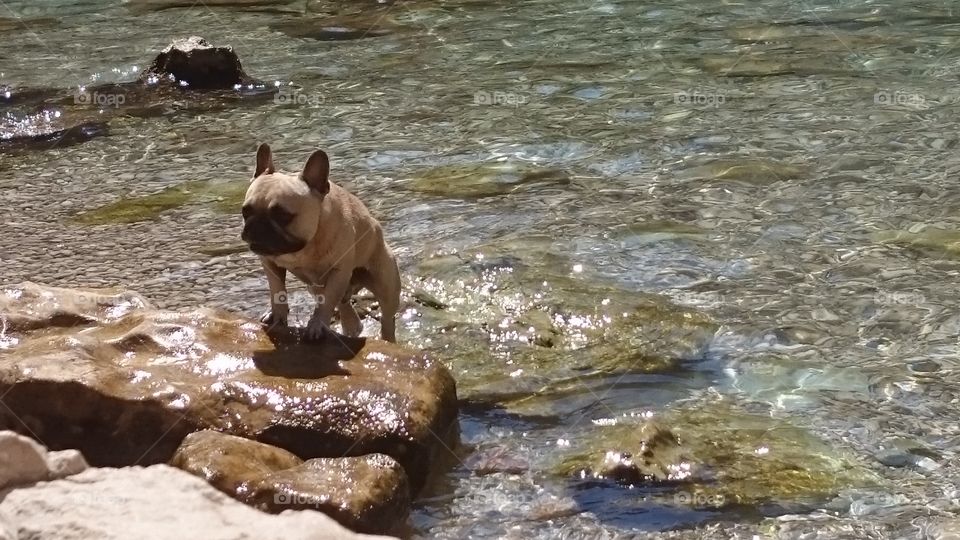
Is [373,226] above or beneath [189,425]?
above

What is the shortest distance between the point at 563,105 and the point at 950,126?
9.52 ft

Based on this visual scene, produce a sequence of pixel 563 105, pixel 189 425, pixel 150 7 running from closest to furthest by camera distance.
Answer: pixel 189 425, pixel 563 105, pixel 150 7

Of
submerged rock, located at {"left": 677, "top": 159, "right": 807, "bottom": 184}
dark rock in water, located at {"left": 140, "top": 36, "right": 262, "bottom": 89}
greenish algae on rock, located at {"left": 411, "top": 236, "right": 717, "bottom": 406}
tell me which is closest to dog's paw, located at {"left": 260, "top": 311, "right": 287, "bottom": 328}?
greenish algae on rock, located at {"left": 411, "top": 236, "right": 717, "bottom": 406}

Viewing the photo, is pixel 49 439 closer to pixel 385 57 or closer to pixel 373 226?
pixel 373 226

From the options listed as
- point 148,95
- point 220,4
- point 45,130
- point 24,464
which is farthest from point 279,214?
point 220,4

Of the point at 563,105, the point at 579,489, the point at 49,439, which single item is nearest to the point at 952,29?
the point at 563,105

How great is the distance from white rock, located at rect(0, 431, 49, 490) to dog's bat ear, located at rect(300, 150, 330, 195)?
1.48 metres

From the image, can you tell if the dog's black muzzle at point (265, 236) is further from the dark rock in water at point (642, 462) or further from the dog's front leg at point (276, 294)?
the dark rock in water at point (642, 462)

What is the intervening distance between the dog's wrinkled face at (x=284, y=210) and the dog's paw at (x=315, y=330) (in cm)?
38

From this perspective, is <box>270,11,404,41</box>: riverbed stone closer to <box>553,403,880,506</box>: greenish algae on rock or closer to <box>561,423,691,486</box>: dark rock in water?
<box>553,403,880,506</box>: greenish algae on rock

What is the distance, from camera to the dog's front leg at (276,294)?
16.5ft

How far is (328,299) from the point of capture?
4.95 meters

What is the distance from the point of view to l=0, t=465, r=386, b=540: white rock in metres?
3.40

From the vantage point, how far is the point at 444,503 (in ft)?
15.0
